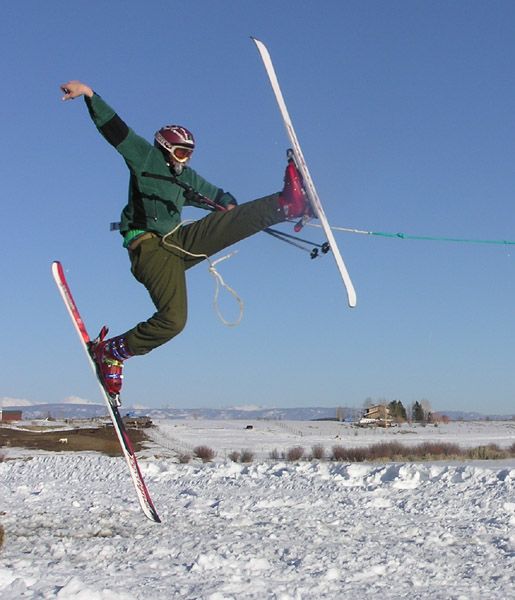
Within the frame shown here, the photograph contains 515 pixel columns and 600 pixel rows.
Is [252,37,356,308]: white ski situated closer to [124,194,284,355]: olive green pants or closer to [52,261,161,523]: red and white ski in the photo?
[124,194,284,355]: olive green pants

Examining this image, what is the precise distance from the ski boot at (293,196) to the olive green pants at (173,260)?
0.21 m

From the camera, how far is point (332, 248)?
548 cm

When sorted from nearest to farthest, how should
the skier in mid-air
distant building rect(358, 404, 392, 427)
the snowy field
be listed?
1. the snowy field
2. the skier in mid-air
3. distant building rect(358, 404, 392, 427)

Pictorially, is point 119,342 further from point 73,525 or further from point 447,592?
point 447,592

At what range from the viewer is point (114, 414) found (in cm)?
672

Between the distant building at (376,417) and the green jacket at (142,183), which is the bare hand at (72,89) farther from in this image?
the distant building at (376,417)

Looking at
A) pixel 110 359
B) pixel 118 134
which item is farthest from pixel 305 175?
pixel 110 359

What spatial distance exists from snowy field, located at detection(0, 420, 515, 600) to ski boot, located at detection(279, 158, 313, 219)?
2495 millimetres

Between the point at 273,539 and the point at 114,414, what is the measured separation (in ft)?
6.38

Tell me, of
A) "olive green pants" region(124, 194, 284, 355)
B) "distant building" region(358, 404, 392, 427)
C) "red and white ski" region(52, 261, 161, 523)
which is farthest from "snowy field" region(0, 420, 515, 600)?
"distant building" region(358, 404, 392, 427)

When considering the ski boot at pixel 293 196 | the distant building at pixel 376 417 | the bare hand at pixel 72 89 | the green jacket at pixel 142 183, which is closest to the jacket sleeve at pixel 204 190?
the green jacket at pixel 142 183

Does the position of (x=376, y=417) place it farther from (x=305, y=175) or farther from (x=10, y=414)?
(x=305, y=175)

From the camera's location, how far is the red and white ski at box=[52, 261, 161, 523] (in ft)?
21.9

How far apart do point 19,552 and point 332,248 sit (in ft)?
10.9
